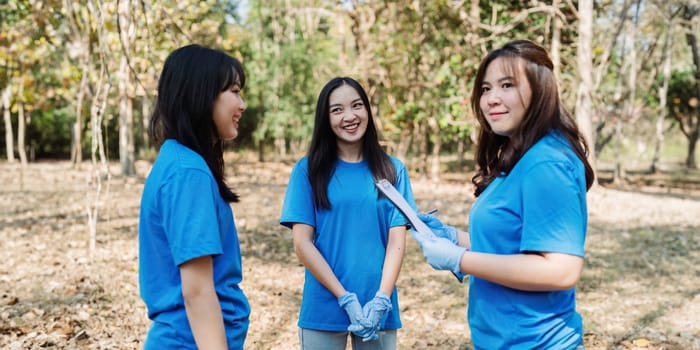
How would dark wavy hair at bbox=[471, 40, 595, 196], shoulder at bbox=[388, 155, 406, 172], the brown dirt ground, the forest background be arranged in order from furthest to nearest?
the forest background < the brown dirt ground < shoulder at bbox=[388, 155, 406, 172] < dark wavy hair at bbox=[471, 40, 595, 196]

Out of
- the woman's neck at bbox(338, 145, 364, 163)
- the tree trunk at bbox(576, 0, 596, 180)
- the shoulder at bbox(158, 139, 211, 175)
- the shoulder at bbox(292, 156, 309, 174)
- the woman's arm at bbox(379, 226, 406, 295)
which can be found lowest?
the woman's arm at bbox(379, 226, 406, 295)

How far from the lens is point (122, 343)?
4051 mm

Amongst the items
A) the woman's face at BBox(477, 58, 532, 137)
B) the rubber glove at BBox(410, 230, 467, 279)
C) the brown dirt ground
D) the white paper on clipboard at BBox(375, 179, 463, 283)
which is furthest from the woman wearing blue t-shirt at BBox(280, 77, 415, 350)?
the brown dirt ground

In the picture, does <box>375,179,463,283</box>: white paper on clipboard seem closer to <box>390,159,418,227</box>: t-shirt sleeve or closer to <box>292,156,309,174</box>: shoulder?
<box>390,159,418,227</box>: t-shirt sleeve

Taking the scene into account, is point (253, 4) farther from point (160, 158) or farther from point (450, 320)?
point (160, 158)

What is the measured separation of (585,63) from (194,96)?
452 inches

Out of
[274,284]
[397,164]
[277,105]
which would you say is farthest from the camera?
[277,105]

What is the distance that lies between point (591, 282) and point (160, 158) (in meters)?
5.43

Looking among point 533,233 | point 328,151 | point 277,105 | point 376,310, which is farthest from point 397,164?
point 277,105

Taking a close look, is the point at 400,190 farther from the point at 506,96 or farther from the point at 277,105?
the point at 277,105

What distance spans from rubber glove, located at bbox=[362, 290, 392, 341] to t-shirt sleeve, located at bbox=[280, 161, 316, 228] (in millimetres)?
423

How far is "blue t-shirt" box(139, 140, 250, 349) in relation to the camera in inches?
60.9

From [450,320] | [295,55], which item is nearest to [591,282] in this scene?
[450,320]

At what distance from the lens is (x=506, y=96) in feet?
5.62
